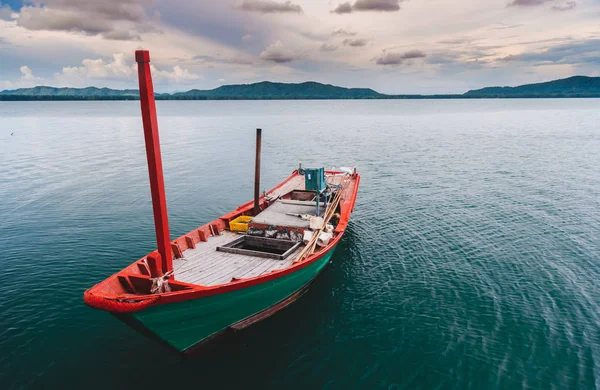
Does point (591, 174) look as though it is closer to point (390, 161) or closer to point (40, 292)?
point (390, 161)

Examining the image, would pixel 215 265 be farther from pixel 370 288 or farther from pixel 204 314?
pixel 370 288

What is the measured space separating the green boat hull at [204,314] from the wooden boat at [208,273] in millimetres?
31

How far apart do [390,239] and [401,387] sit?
12.9m

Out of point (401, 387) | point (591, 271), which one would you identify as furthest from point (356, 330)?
point (591, 271)

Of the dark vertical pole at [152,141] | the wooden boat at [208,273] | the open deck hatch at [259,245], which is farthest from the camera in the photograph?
the open deck hatch at [259,245]

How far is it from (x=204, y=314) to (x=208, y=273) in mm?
2317

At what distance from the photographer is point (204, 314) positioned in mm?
12609

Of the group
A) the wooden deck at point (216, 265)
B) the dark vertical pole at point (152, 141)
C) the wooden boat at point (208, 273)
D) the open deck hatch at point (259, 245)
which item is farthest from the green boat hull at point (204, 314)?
the open deck hatch at point (259, 245)

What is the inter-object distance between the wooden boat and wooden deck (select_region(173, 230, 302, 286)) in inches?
1.6

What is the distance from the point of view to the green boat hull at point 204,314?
11633mm

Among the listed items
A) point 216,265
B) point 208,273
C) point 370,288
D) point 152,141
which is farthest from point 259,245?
point 152,141

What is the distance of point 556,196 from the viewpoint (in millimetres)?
32656

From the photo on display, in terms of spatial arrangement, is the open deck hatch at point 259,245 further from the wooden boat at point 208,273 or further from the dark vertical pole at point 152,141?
the dark vertical pole at point 152,141

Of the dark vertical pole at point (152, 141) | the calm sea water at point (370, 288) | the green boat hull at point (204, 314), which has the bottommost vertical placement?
the calm sea water at point (370, 288)
